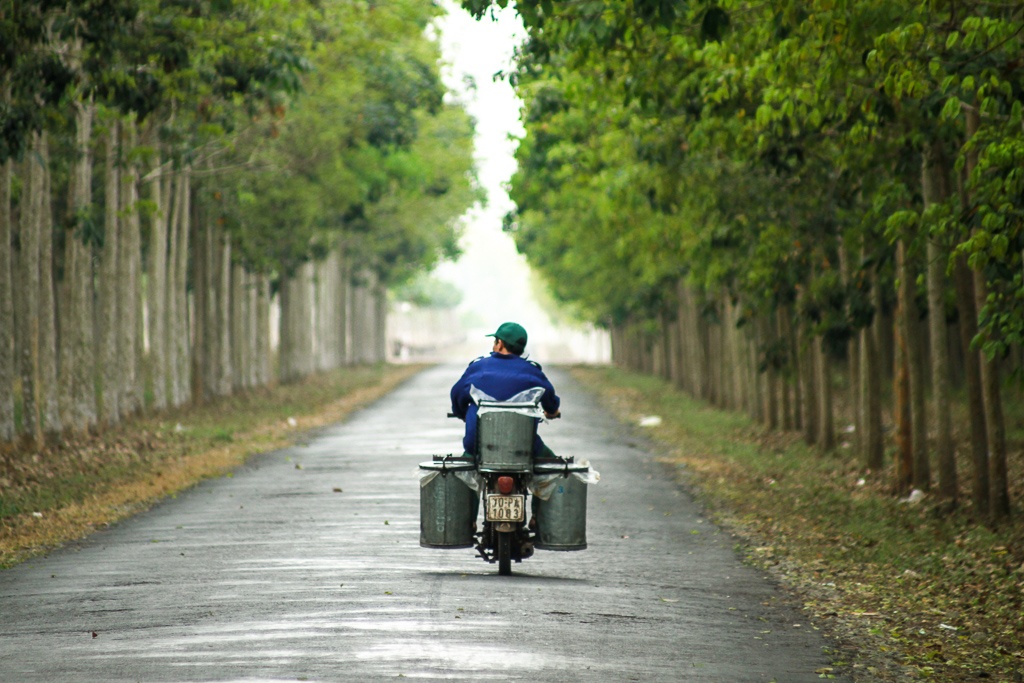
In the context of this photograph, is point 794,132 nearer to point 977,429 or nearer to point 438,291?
point 977,429

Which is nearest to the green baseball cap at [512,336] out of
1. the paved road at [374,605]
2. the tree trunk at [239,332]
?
the paved road at [374,605]

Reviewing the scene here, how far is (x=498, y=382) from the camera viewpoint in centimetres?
1153

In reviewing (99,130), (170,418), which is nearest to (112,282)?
(170,418)

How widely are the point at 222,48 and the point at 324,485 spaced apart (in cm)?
565

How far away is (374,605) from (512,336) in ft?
7.92

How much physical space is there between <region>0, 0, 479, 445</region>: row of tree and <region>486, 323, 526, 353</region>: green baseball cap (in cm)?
684

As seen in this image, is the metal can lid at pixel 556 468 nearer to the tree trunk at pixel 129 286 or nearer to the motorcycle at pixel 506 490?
the motorcycle at pixel 506 490

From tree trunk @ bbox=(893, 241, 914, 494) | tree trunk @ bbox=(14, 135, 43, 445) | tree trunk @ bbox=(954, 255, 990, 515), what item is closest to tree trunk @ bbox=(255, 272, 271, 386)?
tree trunk @ bbox=(14, 135, 43, 445)

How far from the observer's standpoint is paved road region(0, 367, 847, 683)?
333 inches

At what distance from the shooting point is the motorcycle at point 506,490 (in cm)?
1132

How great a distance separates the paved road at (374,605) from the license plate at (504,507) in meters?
0.50

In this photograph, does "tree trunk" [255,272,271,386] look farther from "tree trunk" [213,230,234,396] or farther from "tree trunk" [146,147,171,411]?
"tree trunk" [146,147,171,411]

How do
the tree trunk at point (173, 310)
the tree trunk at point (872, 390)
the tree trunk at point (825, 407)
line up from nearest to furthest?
the tree trunk at point (872, 390)
the tree trunk at point (825, 407)
the tree trunk at point (173, 310)

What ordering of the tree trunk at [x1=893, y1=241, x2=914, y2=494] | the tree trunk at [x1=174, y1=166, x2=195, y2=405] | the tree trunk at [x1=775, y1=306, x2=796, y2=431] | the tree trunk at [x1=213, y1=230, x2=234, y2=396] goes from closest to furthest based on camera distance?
the tree trunk at [x1=893, y1=241, x2=914, y2=494] < the tree trunk at [x1=775, y1=306, x2=796, y2=431] < the tree trunk at [x1=174, y1=166, x2=195, y2=405] < the tree trunk at [x1=213, y1=230, x2=234, y2=396]
